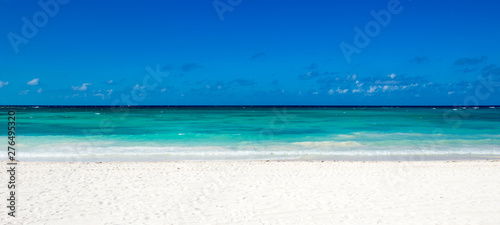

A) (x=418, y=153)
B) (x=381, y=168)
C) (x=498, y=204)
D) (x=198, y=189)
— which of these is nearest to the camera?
(x=498, y=204)

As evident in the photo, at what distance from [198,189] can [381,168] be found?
6011 millimetres

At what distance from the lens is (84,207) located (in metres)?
6.39

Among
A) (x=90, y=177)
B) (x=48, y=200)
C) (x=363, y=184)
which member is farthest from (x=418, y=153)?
(x=48, y=200)

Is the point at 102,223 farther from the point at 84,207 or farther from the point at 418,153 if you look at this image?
the point at 418,153

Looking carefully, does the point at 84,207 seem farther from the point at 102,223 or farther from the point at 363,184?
the point at 363,184

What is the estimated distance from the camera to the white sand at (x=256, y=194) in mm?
5910

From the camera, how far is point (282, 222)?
224 inches

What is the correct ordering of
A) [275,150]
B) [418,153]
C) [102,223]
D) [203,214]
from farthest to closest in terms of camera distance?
1. [275,150]
2. [418,153]
3. [203,214]
4. [102,223]

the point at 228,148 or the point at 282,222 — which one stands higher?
the point at 228,148

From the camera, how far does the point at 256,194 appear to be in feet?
24.3

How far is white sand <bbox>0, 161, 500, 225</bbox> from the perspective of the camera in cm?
591

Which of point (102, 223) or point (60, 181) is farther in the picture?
point (60, 181)

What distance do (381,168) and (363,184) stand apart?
2.70 meters

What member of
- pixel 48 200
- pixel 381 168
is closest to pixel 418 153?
pixel 381 168
